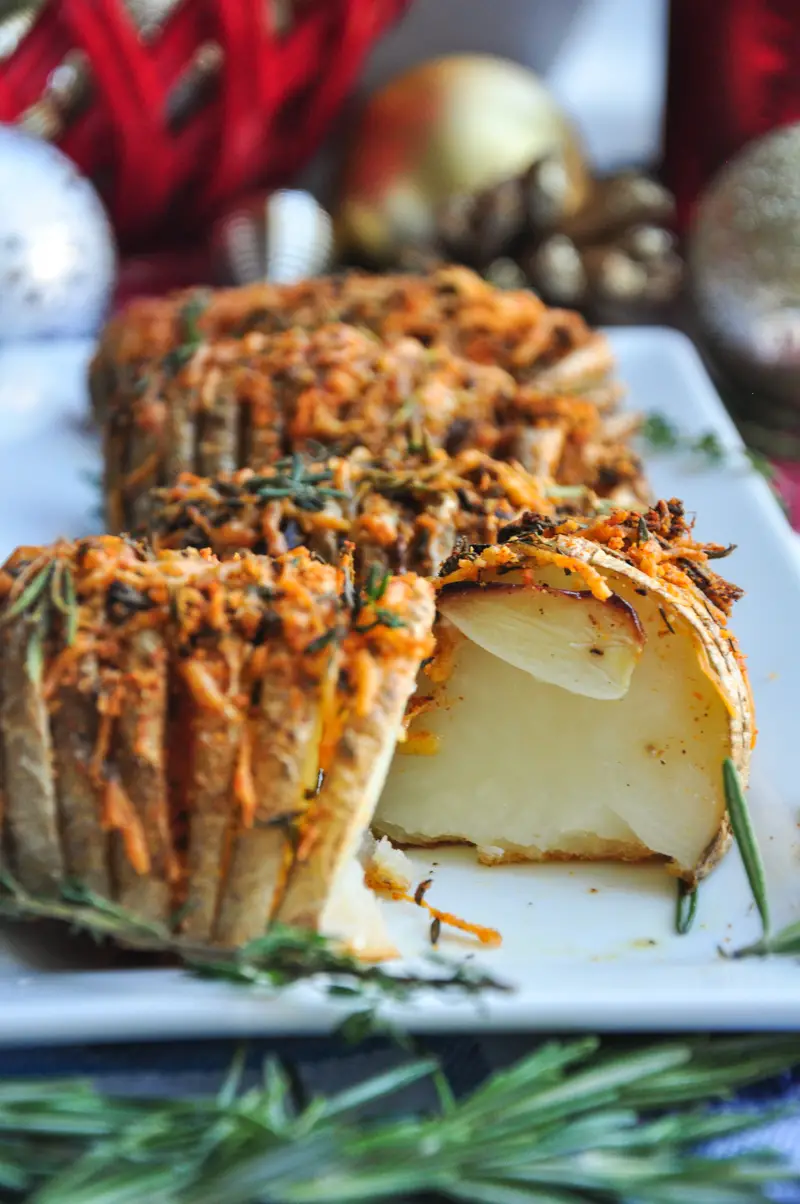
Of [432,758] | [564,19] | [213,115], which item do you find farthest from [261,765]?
Result: [564,19]

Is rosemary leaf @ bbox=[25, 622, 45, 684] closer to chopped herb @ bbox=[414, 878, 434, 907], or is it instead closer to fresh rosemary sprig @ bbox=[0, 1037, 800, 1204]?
fresh rosemary sprig @ bbox=[0, 1037, 800, 1204]

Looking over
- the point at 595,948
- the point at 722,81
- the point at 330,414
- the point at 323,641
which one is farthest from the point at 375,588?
the point at 722,81

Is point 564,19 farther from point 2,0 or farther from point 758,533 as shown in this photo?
point 758,533

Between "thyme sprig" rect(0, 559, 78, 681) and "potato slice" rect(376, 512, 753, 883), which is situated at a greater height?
"thyme sprig" rect(0, 559, 78, 681)

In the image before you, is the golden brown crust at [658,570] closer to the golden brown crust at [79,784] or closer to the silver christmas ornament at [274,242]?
the golden brown crust at [79,784]

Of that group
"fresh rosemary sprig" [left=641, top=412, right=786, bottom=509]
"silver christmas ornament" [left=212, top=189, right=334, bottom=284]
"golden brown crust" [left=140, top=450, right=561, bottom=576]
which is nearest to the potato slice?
"golden brown crust" [left=140, top=450, right=561, bottom=576]

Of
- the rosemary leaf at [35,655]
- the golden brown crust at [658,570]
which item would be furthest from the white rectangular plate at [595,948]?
the rosemary leaf at [35,655]

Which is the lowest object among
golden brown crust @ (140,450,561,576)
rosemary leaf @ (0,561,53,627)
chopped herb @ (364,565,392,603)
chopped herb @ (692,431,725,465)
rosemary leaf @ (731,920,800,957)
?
chopped herb @ (692,431,725,465)
